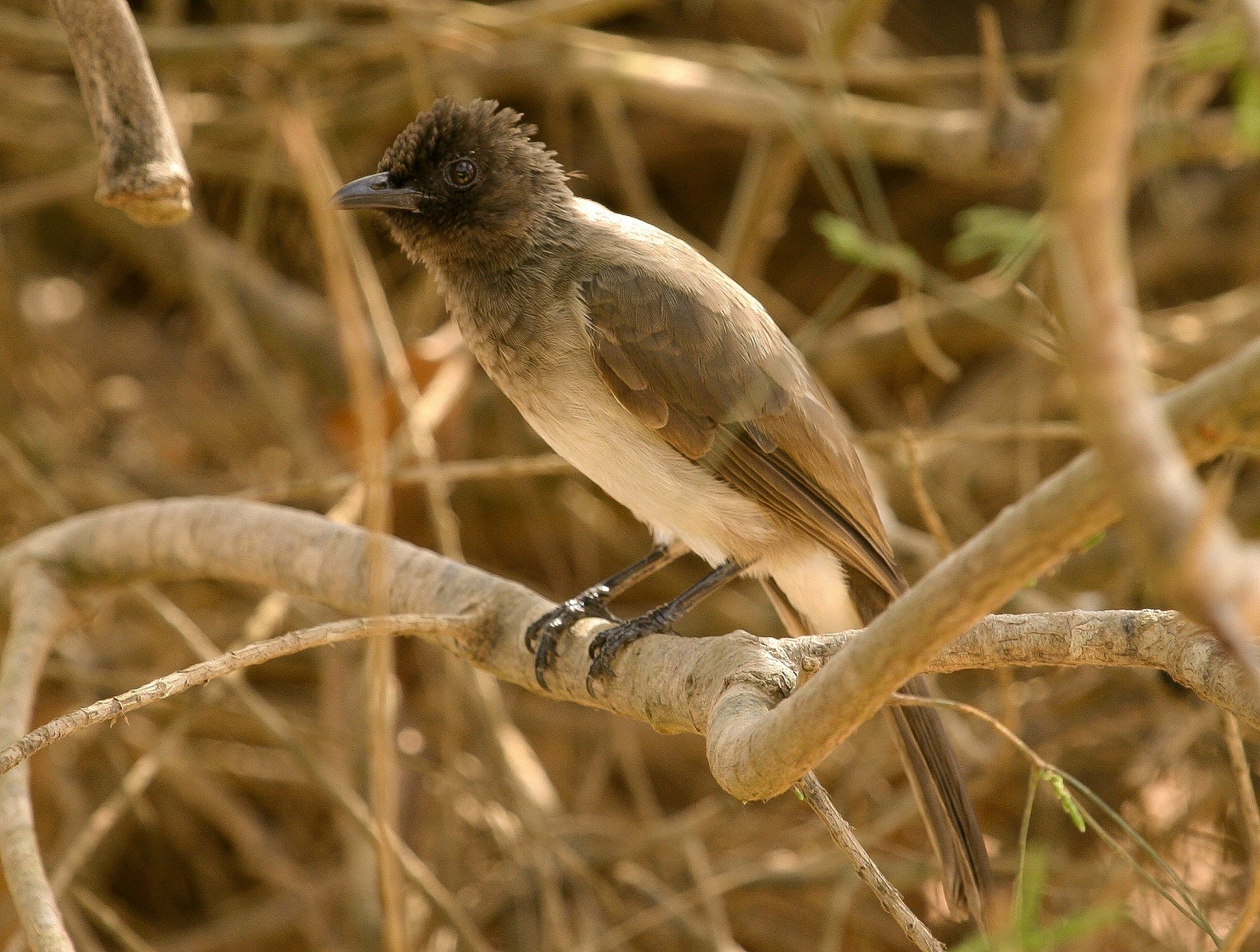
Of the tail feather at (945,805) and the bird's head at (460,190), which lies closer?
the tail feather at (945,805)

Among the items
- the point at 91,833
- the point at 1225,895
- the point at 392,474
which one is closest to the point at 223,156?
the point at 392,474

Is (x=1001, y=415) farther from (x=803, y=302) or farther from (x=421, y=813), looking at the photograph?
(x=421, y=813)

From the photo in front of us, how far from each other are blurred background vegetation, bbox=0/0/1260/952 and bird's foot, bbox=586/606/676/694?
0.55 m

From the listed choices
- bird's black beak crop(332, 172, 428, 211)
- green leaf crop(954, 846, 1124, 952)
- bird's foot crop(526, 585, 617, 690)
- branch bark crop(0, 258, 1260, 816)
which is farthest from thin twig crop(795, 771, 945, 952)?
bird's black beak crop(332, 172, 428, 211)

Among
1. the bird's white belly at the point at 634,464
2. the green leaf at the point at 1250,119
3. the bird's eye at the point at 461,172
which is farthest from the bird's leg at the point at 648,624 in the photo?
the green leaf at the point at 1250,119

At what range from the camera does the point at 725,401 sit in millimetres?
3225

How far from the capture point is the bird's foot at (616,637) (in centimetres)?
272

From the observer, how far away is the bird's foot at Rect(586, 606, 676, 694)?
2719 mm

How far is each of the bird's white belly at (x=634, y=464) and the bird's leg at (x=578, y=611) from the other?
0.98 ft

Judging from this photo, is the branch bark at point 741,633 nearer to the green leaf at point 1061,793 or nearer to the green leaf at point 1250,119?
the green leaf at point 1061,793

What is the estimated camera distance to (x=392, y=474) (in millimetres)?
3246

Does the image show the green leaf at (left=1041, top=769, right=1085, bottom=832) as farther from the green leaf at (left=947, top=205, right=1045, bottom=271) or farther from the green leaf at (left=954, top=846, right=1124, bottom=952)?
the green leaf at (left=947, top=205, right=1045, bottom=271)

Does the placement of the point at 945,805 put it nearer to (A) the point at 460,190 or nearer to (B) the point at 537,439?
(A) the point at 460,190

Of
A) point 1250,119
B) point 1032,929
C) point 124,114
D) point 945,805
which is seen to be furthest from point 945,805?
point 124,114
